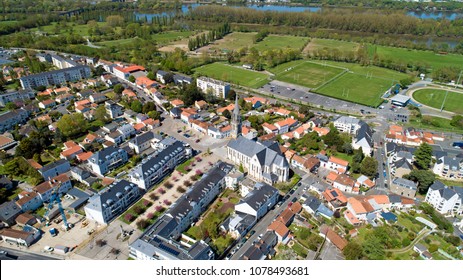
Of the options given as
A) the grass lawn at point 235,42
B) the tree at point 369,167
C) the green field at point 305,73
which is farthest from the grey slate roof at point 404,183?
the grass lawn at point 235,42

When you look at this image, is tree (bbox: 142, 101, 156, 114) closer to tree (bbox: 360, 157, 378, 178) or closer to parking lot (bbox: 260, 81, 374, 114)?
parking lot (bbox: 260, 81, 374, 114)

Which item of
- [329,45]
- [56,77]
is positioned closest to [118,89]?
[56,77]

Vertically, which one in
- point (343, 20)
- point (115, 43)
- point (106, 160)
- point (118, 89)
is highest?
point (343, 20)

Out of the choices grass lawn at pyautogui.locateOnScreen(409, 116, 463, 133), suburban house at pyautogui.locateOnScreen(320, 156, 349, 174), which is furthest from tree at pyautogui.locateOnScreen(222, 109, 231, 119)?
grass lawn at pyautogui.locateOnScreen(409, 116, 463, 133)

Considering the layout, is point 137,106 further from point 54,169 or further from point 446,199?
point 446,199

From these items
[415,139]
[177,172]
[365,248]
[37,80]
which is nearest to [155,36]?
[37,80]

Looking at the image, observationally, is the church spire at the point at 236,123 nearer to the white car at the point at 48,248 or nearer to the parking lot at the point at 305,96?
the parking lot at the point at 305,96

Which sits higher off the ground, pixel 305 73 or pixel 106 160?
pixel 106 160
